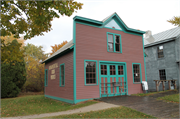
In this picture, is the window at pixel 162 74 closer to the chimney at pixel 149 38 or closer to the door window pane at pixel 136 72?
the chimney at pixel 149 38

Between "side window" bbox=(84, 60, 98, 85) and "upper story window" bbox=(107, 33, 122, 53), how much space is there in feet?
6.93

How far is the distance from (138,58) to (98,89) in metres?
5.42

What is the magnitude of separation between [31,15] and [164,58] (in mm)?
15985

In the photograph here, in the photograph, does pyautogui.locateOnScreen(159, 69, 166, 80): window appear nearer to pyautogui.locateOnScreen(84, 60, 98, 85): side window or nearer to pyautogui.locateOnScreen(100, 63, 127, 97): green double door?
pyautogui.locateOnScreen(100, 63, 127, 97): green double door

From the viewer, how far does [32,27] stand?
7.96 metres

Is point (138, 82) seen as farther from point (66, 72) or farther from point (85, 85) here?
point (66, 72)

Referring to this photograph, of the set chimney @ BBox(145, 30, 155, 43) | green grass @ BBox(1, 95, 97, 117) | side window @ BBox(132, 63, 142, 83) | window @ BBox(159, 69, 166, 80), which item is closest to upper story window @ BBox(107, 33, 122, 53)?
side window @ BBox(132, 63, 142, 83)

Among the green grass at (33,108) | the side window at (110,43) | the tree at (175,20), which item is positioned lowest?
the green grass at (33,108)

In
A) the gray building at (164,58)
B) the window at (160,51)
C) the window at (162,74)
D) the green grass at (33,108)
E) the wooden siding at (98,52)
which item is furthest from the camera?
the window at (160,51)

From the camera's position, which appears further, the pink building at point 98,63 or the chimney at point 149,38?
the chimney at point 149,38

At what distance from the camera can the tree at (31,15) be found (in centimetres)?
595

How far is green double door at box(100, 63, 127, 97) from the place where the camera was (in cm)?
1147

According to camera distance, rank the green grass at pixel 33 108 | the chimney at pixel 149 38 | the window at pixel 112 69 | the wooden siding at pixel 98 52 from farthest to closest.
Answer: the chimney at pixel 149 38, the window at pixel 112 69, the wooden siding at pixel 98 52, the green grass at pixel 33 108

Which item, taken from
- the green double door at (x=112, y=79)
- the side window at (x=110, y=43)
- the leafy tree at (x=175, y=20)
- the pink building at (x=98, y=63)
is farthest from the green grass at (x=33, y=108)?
the leafy tree at (x=175, y=20)
